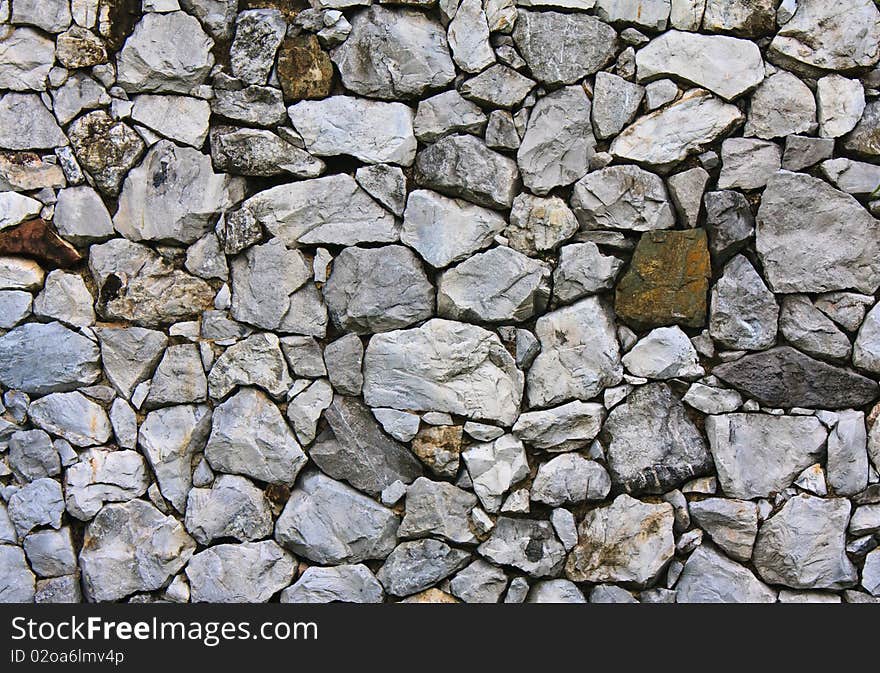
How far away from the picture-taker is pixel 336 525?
112 inches

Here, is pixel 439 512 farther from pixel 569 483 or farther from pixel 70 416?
pixel 70 416

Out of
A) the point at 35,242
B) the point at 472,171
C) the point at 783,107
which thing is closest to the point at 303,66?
the point at 472,171

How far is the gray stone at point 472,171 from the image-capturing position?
278 cm

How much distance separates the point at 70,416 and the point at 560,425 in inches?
72.2

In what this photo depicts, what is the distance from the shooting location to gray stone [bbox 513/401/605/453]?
9.13 feet

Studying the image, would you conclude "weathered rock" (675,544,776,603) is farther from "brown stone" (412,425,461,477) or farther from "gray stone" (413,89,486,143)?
"gray stone" (413,89,486,143)

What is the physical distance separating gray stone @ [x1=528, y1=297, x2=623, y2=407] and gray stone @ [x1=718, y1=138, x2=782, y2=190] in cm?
65

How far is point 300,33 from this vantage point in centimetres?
285

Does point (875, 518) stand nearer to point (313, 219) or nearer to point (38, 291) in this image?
point (313, 219)

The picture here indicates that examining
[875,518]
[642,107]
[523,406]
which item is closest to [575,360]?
[523,406]

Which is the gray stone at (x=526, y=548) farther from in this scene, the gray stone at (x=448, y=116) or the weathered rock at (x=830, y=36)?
the weathered rock at (x=830, y=36)

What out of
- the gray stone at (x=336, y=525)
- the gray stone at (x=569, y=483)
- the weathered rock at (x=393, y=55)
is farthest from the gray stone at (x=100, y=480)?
the weathered rock at (x=393, y=55)

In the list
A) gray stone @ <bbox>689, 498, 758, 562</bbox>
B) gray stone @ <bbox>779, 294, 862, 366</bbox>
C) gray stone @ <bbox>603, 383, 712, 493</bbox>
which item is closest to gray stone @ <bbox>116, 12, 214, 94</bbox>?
gray stone @ <bbox>603, 383, 712, 493</bbox>

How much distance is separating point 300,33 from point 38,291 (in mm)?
1386
